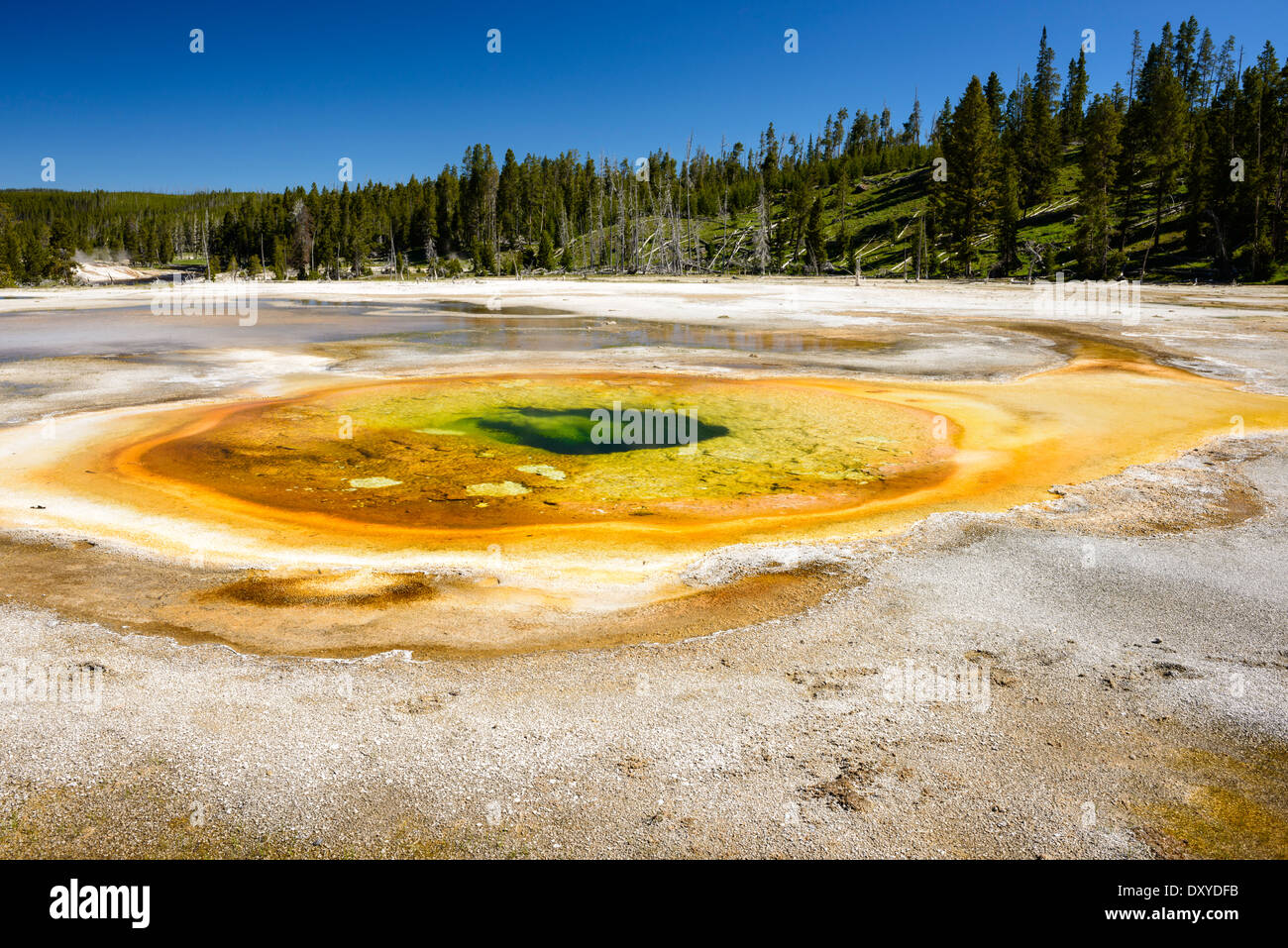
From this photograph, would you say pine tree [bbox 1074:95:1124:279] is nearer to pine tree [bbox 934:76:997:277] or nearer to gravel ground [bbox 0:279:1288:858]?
pine tree [bbox 934:76:997:277]

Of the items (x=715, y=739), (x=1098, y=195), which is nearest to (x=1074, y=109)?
(x=1098, y=195)

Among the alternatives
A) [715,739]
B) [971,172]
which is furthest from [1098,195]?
[715,739]

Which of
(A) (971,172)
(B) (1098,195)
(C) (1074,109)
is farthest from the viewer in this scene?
(C) (1074,109)

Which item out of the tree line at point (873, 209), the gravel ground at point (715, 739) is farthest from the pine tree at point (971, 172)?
the gravel ground at point (715, 739)

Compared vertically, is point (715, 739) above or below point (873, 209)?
below

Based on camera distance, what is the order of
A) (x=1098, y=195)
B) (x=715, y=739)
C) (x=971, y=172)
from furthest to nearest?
(x=971, y=172)
(x=1098, y=195)
(x=715, y=739)

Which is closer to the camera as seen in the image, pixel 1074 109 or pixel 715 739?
pixel 715 739

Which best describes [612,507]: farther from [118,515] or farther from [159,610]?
[118,515]

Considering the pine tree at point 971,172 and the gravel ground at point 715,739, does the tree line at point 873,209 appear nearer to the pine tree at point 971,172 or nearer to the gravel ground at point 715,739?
the pine tree at point 971,172

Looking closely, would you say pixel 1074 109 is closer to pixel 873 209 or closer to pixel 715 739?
pixel 873 209

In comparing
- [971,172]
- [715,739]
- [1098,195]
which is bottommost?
[715,739]

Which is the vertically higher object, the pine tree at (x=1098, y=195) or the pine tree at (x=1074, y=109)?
the pine tree at (x=1074, y=109)
